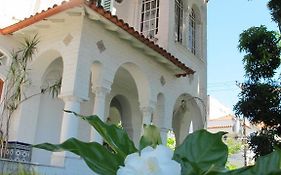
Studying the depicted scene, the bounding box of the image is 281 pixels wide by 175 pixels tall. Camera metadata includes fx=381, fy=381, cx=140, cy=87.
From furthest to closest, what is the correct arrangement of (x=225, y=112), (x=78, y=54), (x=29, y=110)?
(x=225, y=112)
(x=29, y=110)
(x=78, y=54)

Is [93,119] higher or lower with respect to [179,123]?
lower

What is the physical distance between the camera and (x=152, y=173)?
844 millimetres

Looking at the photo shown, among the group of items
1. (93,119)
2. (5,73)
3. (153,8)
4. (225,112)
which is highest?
(225,112)

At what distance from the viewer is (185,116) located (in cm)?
1291

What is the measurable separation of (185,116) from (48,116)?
5.56 meters

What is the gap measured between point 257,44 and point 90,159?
27.7 feet

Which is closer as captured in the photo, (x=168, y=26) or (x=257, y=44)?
(x=257, y=44)

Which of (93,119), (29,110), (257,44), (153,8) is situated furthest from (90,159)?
(153,8)

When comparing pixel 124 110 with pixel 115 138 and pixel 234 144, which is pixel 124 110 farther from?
pixel 234 144

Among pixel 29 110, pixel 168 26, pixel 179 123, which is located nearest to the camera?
pixel 29 110

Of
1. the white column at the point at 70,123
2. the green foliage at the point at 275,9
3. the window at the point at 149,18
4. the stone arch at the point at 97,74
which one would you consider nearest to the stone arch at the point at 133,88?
the stone arch at the point at 97,74

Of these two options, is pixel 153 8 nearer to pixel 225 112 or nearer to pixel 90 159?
pixel 90 159

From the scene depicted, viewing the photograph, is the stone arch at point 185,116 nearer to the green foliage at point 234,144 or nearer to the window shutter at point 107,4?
the window shutter at point 107,4

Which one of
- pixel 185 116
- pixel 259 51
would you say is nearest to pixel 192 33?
pixel 185 116
